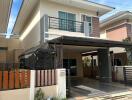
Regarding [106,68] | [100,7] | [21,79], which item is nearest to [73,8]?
[100,7]

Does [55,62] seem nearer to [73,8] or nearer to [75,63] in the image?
[73,8]

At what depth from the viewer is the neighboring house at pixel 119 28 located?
1917 cm

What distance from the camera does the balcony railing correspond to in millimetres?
13883

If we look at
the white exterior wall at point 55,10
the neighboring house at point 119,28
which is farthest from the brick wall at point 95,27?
the neighboring house at point 119,28

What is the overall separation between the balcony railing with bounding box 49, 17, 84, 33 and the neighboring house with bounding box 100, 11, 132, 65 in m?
5.65

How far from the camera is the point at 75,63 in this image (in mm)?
20875

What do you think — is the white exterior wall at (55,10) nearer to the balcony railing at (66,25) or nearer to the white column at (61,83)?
the balcony railing at (66,25)

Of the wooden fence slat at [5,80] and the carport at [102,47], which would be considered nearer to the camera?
the wooden fence slat at [5,80]

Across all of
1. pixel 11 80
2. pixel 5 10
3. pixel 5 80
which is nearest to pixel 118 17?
pixel 5 10

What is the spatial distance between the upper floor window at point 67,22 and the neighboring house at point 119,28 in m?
6.29

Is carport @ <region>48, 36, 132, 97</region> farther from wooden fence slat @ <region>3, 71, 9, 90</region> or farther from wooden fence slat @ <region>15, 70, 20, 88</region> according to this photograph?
wooden fence slat @ <region>3, 71, 9, 90</region>

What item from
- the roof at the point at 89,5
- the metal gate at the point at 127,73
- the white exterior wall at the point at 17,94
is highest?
the roof at the point at 89,5

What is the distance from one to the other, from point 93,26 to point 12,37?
10823 mm

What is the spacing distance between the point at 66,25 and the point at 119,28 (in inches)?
338
